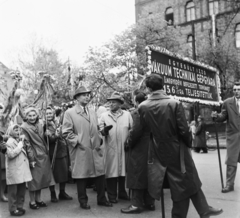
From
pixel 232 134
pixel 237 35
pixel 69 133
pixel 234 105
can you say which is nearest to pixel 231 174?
pixel 232 134

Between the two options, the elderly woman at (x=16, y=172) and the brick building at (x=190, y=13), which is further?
the brick building at (x=190, y=13)

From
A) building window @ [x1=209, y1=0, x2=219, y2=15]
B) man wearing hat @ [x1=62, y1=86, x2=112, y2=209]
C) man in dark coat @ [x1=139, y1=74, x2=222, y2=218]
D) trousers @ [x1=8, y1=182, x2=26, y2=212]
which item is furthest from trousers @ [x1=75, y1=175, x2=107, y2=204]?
building window @ [x1=209, y1=0, x2=219, y2=15]

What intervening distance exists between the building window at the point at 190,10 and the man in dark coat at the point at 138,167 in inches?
1309

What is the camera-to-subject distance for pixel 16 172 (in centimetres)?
482

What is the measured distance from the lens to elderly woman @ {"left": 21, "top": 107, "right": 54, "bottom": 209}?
5105 mm

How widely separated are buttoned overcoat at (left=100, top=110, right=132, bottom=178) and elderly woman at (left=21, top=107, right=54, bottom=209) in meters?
1.01

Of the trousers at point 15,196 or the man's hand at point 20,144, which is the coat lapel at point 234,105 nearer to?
the man's hand at point 20,144

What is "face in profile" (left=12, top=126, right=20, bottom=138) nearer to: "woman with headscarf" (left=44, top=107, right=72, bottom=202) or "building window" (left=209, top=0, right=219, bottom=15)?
"woman with headscarf" (left=44, top=107, right=72, bottom=202)

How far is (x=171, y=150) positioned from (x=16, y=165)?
101 inches

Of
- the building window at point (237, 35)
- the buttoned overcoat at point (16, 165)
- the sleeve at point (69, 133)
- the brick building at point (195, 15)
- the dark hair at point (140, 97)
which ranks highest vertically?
the brick building at point (195, 15)

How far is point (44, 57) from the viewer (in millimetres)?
28125

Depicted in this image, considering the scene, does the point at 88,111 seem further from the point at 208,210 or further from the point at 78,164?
the point at 208,210

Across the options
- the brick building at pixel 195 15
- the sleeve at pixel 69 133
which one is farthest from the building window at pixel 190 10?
the sleeve at pixel 69 133

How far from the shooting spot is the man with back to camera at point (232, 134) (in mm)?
5898
